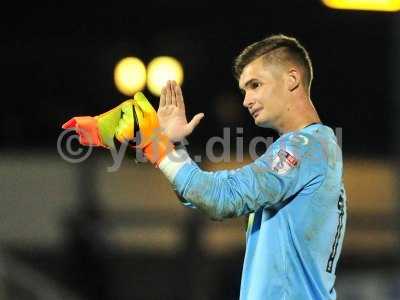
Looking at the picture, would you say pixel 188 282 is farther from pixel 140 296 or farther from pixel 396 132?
pixel 396 132

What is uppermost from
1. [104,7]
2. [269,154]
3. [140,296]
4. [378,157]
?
[104,7]

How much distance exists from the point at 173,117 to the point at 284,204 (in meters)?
0.46

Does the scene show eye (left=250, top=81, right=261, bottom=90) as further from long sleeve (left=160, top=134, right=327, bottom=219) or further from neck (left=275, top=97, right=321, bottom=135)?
long sleeve (left=160, top=134, right=327, bottom=219)

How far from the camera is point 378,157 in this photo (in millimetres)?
6176

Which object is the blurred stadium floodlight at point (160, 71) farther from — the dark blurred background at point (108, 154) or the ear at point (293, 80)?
the ear at point (293, 80)

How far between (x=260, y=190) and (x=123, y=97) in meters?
3.06

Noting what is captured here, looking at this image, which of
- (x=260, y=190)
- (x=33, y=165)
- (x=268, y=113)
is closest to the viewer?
(x=260, y=190)

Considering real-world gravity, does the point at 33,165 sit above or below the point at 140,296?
above

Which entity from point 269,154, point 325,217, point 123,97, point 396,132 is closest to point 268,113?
point 269,154

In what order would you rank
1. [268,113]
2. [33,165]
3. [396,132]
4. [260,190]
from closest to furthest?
→ [260,190], [268,113], [33,165], [396,132]

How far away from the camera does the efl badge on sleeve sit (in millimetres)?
2967

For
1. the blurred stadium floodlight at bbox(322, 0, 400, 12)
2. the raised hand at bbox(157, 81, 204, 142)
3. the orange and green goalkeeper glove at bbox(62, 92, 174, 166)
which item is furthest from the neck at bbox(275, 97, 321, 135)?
the blurred stadium floodlight at bbox(322, 0, 400, 12)

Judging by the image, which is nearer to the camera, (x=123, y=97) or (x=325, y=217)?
(x=325, y=217)

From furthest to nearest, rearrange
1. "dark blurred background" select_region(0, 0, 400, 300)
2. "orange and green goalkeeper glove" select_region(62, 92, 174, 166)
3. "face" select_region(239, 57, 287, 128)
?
"dark blurred background" select_region(0, 0, 400, 300) → "face" select_region(239, 57, 287, 128) → "orange and green goalkeeper glove" select_region(62, 92, 174, 166)
